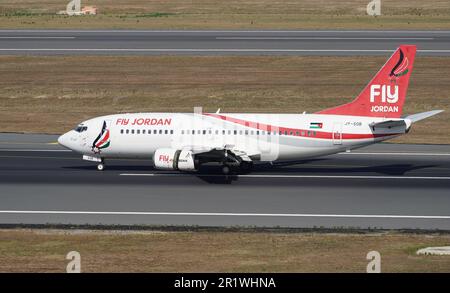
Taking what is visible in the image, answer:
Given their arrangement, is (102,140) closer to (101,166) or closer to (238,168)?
(101,166)

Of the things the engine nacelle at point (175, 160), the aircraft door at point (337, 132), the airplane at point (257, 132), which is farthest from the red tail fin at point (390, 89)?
the engine nacelle at point (175, 160)

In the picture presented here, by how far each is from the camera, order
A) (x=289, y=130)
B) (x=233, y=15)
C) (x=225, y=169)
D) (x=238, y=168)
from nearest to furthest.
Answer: (x=289, y=130) → (x=225, y=169) → (x=238, y=168) → (x=233, y=15)

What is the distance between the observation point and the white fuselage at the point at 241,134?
57.1 metres

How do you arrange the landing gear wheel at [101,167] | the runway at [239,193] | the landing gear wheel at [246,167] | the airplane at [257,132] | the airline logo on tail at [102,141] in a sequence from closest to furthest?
1. the runway at [239,193]
2. the airplane at [257,132]
3. the landing gear wheel at [246,167]
4. the airline logo on tail at [102,141]
5. the landing gear wheel at [101,167]

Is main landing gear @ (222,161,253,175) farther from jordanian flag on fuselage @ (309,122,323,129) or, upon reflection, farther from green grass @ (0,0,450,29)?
green grass @ (0,0,450,29)

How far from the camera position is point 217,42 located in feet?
343

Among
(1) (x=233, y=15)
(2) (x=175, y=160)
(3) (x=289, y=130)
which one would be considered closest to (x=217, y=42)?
(1) (x=233, y=15)

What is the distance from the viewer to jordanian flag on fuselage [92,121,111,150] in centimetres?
5938

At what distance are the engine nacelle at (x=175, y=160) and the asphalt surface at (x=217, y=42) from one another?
1727 inches

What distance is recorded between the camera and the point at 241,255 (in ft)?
132

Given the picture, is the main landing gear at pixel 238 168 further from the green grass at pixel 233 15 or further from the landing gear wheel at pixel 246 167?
Result: the green grass at pixel 233 15

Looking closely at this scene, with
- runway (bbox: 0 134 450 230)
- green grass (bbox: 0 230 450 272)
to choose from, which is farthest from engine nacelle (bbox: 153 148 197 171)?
green grass (bbox: 0 230 450 272)

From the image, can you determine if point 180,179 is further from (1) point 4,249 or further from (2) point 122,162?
(1) point 4,249

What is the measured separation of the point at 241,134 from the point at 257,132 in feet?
3.34
